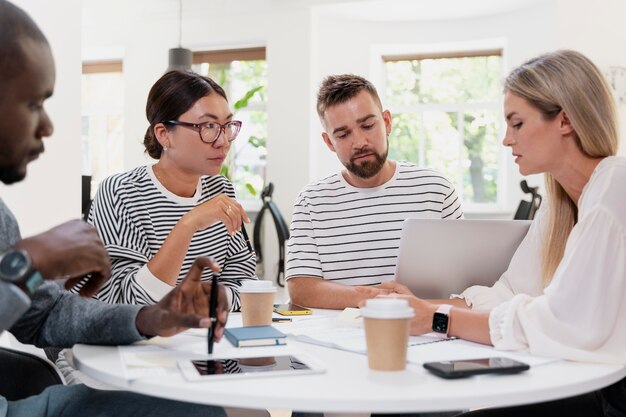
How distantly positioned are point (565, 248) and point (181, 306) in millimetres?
865

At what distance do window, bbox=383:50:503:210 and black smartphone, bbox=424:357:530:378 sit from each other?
265 inches

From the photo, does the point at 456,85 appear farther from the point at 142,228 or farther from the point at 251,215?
the point at 142,228

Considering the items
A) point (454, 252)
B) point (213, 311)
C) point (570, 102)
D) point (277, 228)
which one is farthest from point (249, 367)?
point (277, 228)

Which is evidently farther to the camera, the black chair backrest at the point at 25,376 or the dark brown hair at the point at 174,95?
the dark brown hair at the point at 174,95

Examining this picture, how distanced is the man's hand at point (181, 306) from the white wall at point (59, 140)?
8.17 feet

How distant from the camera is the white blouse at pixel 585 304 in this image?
1.26 meters

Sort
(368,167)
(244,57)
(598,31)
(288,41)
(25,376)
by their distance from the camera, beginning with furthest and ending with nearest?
(244,57)
(288,41)
(598,31)
(368,167)
(25,376)

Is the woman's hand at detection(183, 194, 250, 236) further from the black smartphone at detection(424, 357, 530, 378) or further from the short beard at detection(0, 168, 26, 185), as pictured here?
the black smartphone at detection(424, 357, 530, 378)

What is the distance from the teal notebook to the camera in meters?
1.35

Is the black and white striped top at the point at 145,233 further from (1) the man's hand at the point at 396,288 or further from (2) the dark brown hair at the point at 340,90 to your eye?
(2) the dark brown hair at the point at 340,90

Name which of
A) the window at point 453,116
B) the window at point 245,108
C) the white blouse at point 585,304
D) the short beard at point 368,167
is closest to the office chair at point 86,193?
the short beard at point 368,167

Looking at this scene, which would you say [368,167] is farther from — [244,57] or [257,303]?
[244,57]

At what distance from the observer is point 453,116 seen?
26.0 ft

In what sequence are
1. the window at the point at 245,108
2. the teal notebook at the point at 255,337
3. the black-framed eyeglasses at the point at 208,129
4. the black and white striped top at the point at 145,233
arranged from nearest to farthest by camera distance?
1. the teal notebook at the point at 255,337
2. the black and white striped top at the point at 145,233
3. the black-framed eyeglasses at the point at 208,129
4. the window at the point at 245,108
